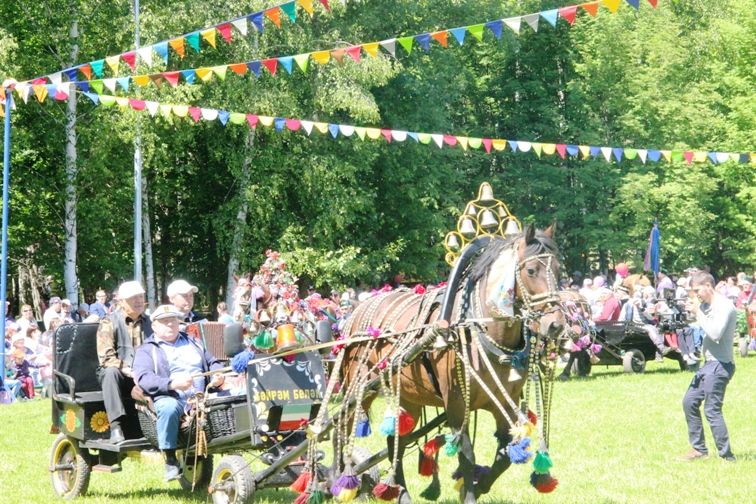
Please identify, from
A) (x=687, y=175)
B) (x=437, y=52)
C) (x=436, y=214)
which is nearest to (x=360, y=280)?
(x=436, y=214)

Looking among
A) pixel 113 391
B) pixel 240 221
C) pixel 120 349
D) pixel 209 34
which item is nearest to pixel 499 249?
pixel 113 391

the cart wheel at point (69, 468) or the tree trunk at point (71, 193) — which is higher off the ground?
the tree trunk at point (71, 193)

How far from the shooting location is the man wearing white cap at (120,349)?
914 cm

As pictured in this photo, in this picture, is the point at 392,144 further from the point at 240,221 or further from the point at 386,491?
the point at 386,491

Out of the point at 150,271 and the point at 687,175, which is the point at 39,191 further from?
the point at 687,175

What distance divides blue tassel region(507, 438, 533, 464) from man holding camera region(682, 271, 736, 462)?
3.76 m

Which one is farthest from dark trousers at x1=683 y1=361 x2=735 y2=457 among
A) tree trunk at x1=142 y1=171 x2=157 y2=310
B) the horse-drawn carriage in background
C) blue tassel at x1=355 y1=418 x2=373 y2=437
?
tree trunk at x1=142 y1=171 x2=157 y2=310

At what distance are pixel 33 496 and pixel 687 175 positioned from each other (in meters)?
35.1

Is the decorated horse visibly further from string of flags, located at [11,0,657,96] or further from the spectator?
the spectator

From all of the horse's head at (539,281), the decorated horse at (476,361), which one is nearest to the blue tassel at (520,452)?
the decorated horse at (476,361)

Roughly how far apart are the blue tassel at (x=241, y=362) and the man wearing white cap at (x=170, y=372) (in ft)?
1.36

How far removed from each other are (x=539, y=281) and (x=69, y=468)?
15.3 ft

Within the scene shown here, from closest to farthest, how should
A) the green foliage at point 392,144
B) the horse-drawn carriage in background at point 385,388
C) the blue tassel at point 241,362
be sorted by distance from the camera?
the horse-drawn carriage in background at point 385,388
the blue tassel at point 241,362
the green foliage at point 392,144

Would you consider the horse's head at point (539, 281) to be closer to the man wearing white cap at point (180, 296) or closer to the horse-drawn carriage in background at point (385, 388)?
the horse-drawn carriage in background at point (385, 388)
